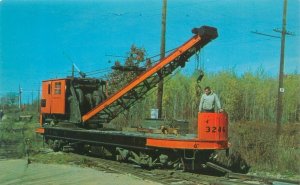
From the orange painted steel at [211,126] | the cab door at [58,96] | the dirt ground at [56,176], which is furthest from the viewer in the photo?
the cab door at [58,96]

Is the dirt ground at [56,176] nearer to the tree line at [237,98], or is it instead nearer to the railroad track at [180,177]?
the railroad track at [180,177]

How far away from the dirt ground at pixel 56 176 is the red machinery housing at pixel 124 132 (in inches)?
60.6

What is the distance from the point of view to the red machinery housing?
11984mm

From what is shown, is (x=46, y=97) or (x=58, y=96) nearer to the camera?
(x=58, y=96)

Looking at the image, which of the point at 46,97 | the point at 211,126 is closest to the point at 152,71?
the point at 211,126

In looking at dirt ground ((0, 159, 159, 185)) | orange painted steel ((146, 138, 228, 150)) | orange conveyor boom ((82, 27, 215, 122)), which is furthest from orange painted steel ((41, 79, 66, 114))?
orange painted steel ((146, 138, 228, 150))

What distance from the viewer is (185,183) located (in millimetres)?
10773

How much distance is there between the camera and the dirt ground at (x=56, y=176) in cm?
1035

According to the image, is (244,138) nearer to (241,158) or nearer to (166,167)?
(241,158)

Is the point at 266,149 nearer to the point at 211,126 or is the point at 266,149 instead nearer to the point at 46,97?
the point at 211,126

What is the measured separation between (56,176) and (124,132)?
4.37 m

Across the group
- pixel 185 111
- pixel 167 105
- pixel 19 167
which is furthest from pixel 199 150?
pixel 167 105

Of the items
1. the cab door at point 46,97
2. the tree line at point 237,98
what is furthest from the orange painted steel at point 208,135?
the tree line at point 237,98

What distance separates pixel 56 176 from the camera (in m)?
11.2
